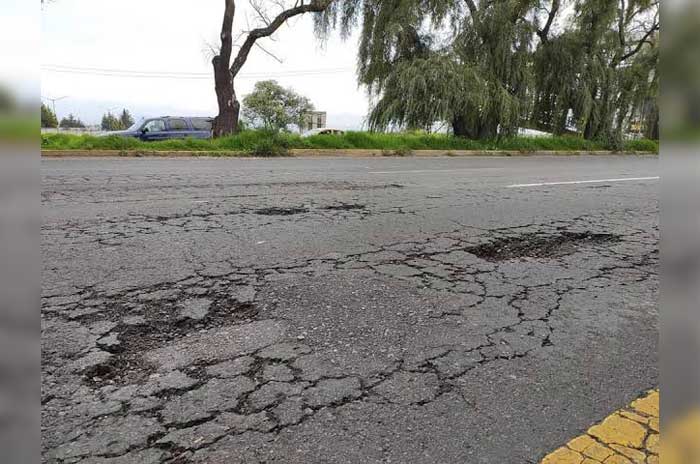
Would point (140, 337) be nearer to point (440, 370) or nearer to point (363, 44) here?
point (440, 370)

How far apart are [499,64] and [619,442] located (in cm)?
1799

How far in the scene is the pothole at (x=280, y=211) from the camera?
488cm

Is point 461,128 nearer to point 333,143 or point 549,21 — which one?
point 549,21

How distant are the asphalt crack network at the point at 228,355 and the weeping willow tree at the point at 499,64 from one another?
14.2m

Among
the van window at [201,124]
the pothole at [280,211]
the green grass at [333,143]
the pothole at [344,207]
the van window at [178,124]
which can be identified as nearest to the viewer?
the pothole at [280,211]

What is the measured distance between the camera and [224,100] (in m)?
17.0

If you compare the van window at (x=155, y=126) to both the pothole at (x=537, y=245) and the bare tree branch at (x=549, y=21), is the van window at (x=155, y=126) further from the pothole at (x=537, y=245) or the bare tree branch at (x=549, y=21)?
the pothole at (x=537, y=245)

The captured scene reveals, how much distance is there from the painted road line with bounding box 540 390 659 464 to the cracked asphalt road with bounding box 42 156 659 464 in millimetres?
43

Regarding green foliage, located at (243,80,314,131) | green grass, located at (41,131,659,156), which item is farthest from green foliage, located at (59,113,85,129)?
green foliage, located at (243,80,314,131)
